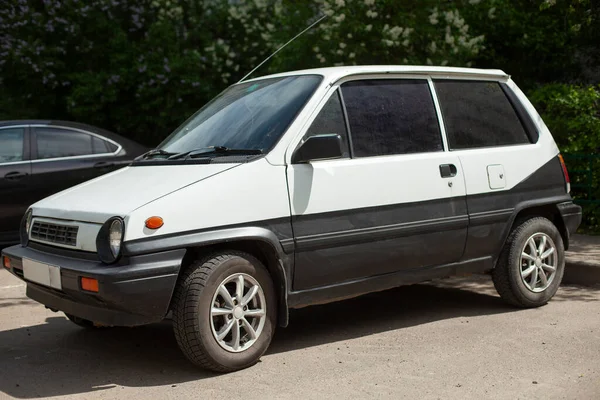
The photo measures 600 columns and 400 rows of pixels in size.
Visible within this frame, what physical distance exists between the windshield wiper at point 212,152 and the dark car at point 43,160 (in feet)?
14.8

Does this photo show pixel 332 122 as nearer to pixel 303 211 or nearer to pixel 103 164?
pixel 303 211

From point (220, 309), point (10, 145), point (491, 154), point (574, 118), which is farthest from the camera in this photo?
point (574, 118)

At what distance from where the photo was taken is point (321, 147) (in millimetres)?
5098

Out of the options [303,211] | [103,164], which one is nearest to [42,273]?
[303,211]

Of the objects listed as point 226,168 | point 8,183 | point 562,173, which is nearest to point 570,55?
point 562,173

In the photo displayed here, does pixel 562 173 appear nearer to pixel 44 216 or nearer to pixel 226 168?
pixel 226 168

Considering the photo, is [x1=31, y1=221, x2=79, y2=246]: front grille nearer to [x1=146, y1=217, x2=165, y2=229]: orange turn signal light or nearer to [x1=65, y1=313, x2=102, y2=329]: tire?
[x1=146, y1=217, x2=165, y2=229]: orange turn signal light

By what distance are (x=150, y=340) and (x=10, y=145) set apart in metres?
4.68

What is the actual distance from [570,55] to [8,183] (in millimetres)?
9770

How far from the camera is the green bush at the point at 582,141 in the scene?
10250 mm

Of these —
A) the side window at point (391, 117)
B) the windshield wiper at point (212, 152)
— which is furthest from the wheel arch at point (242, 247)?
the side window at point (391, 117)

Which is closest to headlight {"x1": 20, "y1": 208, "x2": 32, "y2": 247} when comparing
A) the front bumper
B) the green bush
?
the front bumper

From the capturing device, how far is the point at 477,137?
621 cm

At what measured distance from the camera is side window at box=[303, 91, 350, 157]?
17.6 feet
